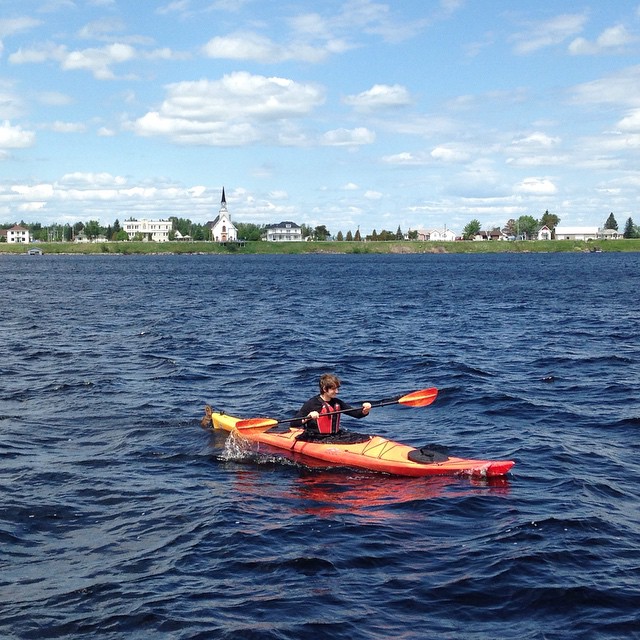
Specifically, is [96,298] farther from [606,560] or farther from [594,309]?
[606,560]

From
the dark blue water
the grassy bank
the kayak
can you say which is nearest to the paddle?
the kayak

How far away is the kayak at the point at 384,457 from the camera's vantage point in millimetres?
12824

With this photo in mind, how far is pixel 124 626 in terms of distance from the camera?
795 centimetres

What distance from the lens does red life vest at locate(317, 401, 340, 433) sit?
1418cm

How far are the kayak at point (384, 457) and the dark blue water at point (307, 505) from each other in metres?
0.26

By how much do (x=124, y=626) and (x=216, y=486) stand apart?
483 centimetres

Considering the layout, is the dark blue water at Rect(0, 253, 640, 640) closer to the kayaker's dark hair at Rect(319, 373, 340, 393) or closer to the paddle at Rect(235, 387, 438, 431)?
the paddle at Rect(235, 387, 438, 431)

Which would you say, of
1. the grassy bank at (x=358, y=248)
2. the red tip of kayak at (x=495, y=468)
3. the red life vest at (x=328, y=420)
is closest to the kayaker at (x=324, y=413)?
the red life vest at (x=328, y=420)

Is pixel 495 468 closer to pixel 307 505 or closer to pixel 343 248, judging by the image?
pixel 307 505

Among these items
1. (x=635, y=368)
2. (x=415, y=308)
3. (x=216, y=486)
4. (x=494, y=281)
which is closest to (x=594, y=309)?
(x=415, y=308)

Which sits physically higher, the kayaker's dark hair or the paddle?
the kayaker's dark hair

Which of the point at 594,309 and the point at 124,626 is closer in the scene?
the point at 124,626

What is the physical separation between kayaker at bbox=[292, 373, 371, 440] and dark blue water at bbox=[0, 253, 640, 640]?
0.84 m

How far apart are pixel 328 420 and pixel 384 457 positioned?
1512 mm
